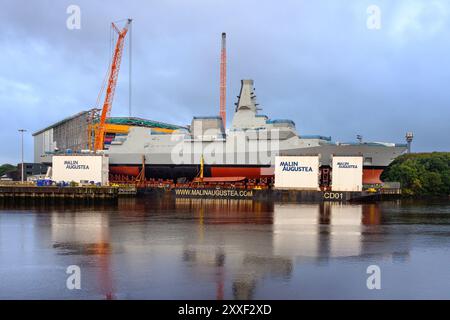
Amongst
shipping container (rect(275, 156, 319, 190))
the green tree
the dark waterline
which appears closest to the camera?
the dark waterline

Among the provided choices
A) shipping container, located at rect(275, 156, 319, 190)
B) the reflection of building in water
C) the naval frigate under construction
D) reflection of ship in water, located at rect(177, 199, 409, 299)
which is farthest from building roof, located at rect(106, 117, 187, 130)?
reflection of ship in water, located at rect(177, 199, 409, 299)

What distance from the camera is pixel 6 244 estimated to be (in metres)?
24.5

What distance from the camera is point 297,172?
56406 mm

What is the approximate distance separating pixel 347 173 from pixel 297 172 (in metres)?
5.58

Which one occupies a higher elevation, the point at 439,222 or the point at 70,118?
the point at 70,118

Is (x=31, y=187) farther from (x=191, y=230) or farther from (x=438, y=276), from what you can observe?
(x=438, y=276)

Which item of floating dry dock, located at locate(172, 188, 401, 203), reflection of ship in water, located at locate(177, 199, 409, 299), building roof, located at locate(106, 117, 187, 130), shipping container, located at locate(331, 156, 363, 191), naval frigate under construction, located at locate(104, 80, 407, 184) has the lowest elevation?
reflection of ship in water, located at locate(177, 199, 409, 299)

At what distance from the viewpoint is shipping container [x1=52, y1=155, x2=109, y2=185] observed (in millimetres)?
63719

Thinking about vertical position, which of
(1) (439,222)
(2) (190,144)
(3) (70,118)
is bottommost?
(1) (439,222)

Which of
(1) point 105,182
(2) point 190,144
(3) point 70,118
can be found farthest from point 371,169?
(3) point 70,118

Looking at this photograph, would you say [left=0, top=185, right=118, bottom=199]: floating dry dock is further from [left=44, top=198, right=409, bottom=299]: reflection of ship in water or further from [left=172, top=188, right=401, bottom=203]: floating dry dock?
[left=44, top=198, right=409, bottom=299]: reflection of ship in water

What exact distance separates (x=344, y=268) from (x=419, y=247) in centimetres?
714

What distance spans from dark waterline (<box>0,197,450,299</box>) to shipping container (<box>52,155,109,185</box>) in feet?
92.1

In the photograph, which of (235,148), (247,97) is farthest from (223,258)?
(247,97)
